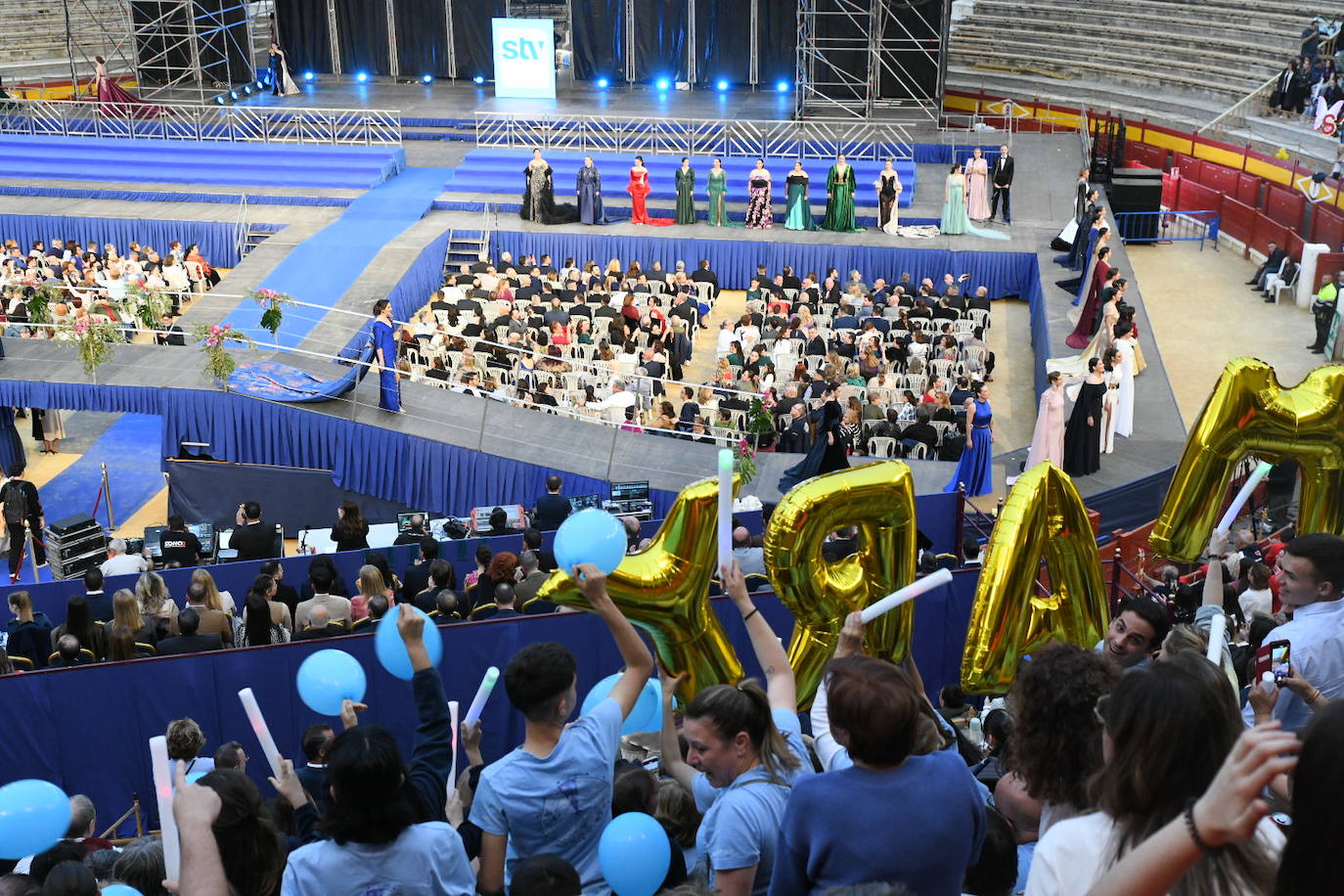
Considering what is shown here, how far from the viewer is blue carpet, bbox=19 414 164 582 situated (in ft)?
49.3

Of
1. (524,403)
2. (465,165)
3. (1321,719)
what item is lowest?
(524,403)

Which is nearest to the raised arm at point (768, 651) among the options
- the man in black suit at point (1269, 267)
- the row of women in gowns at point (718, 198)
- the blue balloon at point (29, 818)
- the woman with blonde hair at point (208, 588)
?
the blue balloon at point (29, 818)

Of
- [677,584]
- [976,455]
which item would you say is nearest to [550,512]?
[976,455]

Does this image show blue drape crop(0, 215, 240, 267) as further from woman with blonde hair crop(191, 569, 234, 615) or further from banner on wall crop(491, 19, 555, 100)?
woman with blonde hair crop(191, 569, 234, 615)

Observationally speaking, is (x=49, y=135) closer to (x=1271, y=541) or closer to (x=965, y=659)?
(x=1271, y=541)

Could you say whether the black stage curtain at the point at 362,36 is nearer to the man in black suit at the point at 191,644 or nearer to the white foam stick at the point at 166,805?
the man in black suit at the point at 191,644

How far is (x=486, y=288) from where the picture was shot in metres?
19.0

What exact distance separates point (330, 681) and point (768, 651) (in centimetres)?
162

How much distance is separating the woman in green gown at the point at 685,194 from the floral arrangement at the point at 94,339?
9053 mm

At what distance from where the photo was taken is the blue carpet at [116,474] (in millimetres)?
15039

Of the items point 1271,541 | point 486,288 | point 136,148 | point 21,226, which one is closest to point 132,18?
point 136,148

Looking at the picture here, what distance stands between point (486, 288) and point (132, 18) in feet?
45.0

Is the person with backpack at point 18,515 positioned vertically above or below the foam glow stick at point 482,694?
below

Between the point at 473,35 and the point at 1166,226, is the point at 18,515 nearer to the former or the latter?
the point at 1166,226
